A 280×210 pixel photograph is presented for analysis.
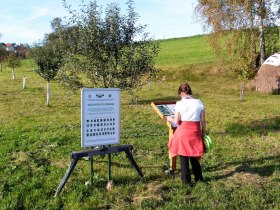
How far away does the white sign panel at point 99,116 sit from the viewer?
22.7 feet

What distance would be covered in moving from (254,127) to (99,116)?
8817mm

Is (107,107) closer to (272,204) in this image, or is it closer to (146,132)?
(272,204)

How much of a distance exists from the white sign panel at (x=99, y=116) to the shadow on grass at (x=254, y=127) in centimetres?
663

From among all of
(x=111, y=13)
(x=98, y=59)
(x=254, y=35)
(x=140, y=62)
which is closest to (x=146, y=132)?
(x=140, y=62)

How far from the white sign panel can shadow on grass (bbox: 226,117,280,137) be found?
6.63m

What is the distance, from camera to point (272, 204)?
21.0 feet

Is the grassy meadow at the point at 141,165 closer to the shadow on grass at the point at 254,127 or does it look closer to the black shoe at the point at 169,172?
the shadow on grass at the point at 254,127

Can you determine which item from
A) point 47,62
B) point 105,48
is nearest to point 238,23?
point 47,62

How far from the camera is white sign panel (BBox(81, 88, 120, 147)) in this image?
6.93m

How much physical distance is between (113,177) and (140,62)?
17.8 ft

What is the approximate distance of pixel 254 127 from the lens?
14.0 m

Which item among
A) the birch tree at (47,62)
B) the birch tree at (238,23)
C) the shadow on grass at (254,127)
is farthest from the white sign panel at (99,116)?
the birch tree at (238,23)

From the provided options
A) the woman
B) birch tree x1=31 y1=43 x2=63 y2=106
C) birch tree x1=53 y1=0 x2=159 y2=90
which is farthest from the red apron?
birch tree x1=31 y1=43 x2=63 y2=106

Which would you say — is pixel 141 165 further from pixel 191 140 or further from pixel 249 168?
pixel 249 168
